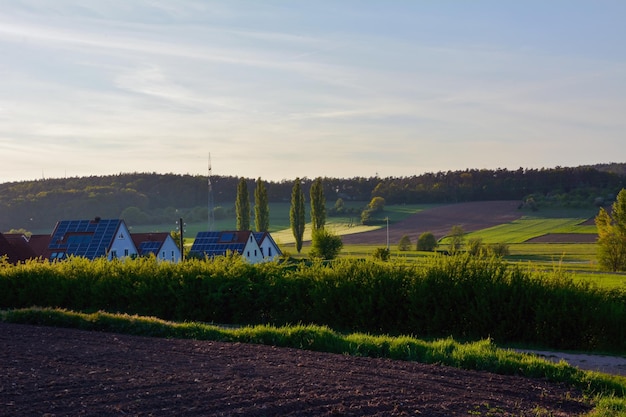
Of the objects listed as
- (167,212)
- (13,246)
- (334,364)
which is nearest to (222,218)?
(167,212)

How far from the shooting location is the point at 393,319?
19516 mm

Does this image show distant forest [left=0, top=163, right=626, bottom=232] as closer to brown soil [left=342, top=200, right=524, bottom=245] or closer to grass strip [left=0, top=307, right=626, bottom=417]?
brown soil [left=342, top=200, right=524, bottom=245]

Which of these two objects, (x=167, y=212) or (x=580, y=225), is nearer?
(x=580, y=225)

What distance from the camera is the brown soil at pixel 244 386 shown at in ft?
26.1

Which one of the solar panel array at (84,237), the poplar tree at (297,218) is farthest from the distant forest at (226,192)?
the solar panel array at (84,237)

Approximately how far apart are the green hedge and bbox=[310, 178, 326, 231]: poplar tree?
58.3 m

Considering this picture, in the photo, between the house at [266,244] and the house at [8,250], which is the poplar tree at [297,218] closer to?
the house at [266,244]

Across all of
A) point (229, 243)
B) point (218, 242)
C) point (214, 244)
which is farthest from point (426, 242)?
point (214, 244)

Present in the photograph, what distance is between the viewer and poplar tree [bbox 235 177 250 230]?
80.7 meters

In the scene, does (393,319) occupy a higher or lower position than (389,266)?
lower

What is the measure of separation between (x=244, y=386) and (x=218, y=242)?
5128 centimetres

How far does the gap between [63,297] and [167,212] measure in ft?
265

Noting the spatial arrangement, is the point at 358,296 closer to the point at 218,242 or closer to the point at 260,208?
the point at 218,242

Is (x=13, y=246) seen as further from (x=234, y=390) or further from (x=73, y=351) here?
(x=234, y=390)
